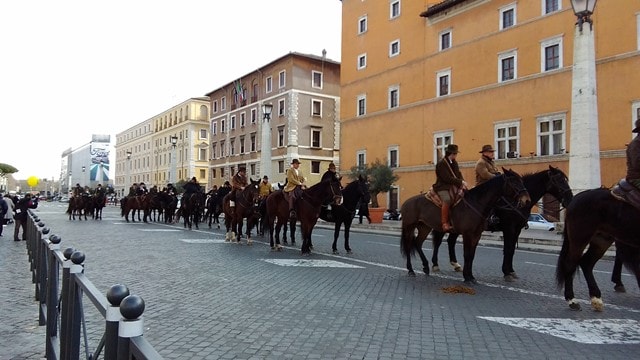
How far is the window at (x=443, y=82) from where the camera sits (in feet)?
133

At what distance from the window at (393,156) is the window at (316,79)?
761 inches

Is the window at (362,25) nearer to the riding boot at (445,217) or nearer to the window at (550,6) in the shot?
the window at (550,6)

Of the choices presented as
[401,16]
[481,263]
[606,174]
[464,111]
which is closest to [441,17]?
[401,16]

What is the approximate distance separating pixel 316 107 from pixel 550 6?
109ft

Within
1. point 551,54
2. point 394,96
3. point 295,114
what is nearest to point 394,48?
point 394,96

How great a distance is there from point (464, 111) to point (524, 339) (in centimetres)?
3564

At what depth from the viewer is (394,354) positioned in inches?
186

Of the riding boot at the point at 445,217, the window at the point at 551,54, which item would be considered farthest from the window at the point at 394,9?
the riding boot at the point at 445,217

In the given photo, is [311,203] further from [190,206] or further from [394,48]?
[394,48]

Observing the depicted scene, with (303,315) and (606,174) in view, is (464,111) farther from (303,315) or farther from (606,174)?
(303,315)

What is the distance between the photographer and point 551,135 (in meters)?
32.5

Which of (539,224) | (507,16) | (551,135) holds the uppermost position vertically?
(507,16)

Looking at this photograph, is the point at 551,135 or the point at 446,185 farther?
the point at 551,135

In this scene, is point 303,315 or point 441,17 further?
point 441,17
